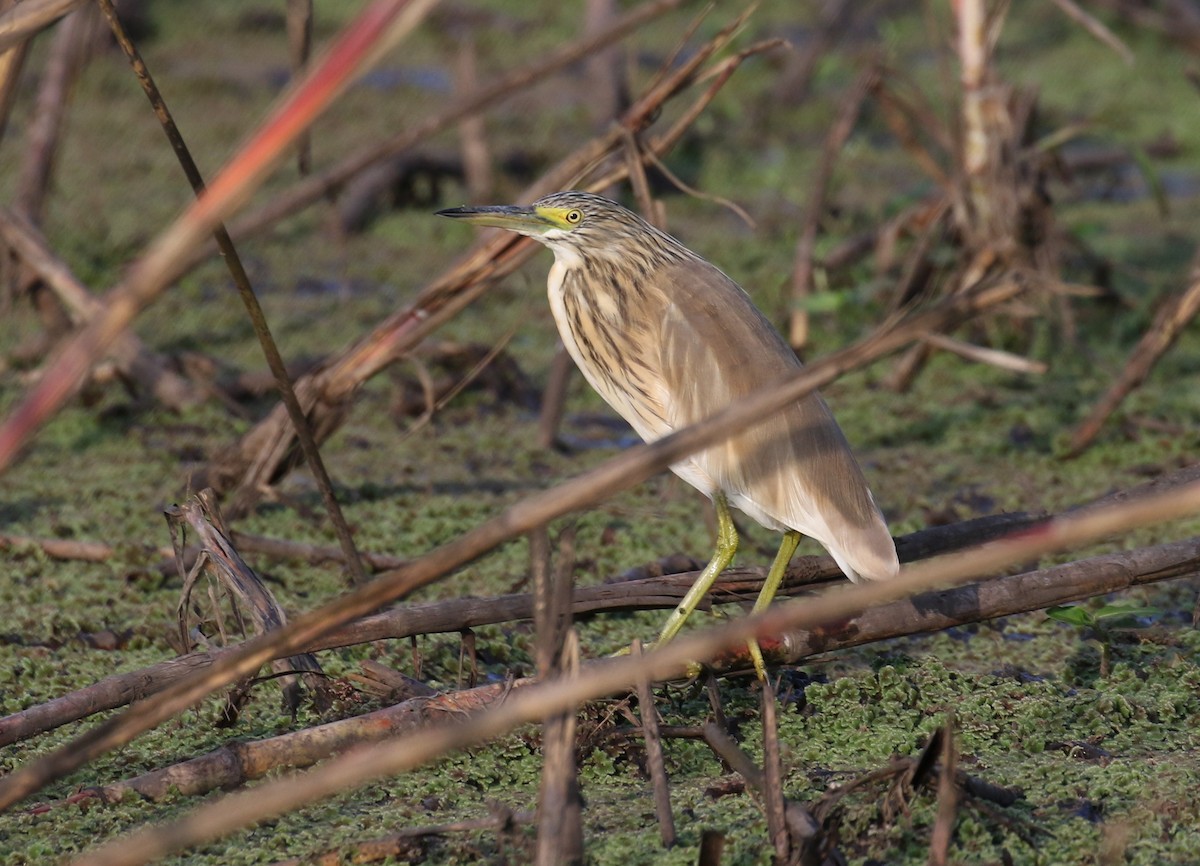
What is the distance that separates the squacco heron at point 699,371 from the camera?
A: 7.95 feet

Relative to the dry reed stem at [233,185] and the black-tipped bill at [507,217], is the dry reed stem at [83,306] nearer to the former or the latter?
the black-tipped bill at [507,217]

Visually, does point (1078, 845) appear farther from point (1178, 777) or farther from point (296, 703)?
point (296, 703)

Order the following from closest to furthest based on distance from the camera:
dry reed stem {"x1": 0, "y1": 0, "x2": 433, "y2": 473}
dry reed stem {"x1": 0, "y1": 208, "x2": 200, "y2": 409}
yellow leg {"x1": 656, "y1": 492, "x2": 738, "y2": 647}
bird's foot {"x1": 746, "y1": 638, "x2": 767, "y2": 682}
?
dry reed stem {"x1": 0, "y1": 0, "x2": 433, "y2": 473}
bird's foot {"x1": 746, "y1": 638, "x2": 767, "y2": 682}
yellow leg {"x1": 656, "y1": 492, "x2": 738, "y2": 647}
dry reed stem {"x1": 0, "y1": 208, "x2": 200, "y2": 409}

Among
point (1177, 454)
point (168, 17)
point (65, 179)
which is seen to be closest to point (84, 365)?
point (1177, 454)

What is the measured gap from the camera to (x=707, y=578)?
95.7 inches

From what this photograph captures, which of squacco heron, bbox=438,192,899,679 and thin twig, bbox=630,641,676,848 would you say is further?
squacco heron, bbox=438,192,899,679

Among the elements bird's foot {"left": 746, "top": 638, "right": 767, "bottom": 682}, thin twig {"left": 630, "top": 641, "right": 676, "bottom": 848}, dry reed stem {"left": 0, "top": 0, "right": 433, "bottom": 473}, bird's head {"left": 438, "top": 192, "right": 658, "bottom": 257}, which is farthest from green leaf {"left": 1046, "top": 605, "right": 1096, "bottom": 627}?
dry reed stem {"left": 0, "top": 0, "right": 433, "bottom": 473}

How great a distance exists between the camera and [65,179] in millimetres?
5621

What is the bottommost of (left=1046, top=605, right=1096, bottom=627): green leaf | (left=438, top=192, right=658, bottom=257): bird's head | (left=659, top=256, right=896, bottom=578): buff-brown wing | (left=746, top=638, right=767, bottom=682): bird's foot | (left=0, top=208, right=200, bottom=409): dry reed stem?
(left=1046, top=605, right=1096, bottom=627): green leaf

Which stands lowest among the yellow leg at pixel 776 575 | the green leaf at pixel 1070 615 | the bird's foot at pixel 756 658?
the green leaf at pixel 1070 615

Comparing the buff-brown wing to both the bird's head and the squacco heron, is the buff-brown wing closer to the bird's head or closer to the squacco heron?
the squacco heron

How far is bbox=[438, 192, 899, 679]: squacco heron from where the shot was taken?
242cm

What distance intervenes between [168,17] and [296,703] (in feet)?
18.9

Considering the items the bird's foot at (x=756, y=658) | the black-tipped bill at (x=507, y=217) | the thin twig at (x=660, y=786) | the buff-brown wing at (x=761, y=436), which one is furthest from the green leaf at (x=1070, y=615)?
the black-tipped bill at (x=507, y=217)
